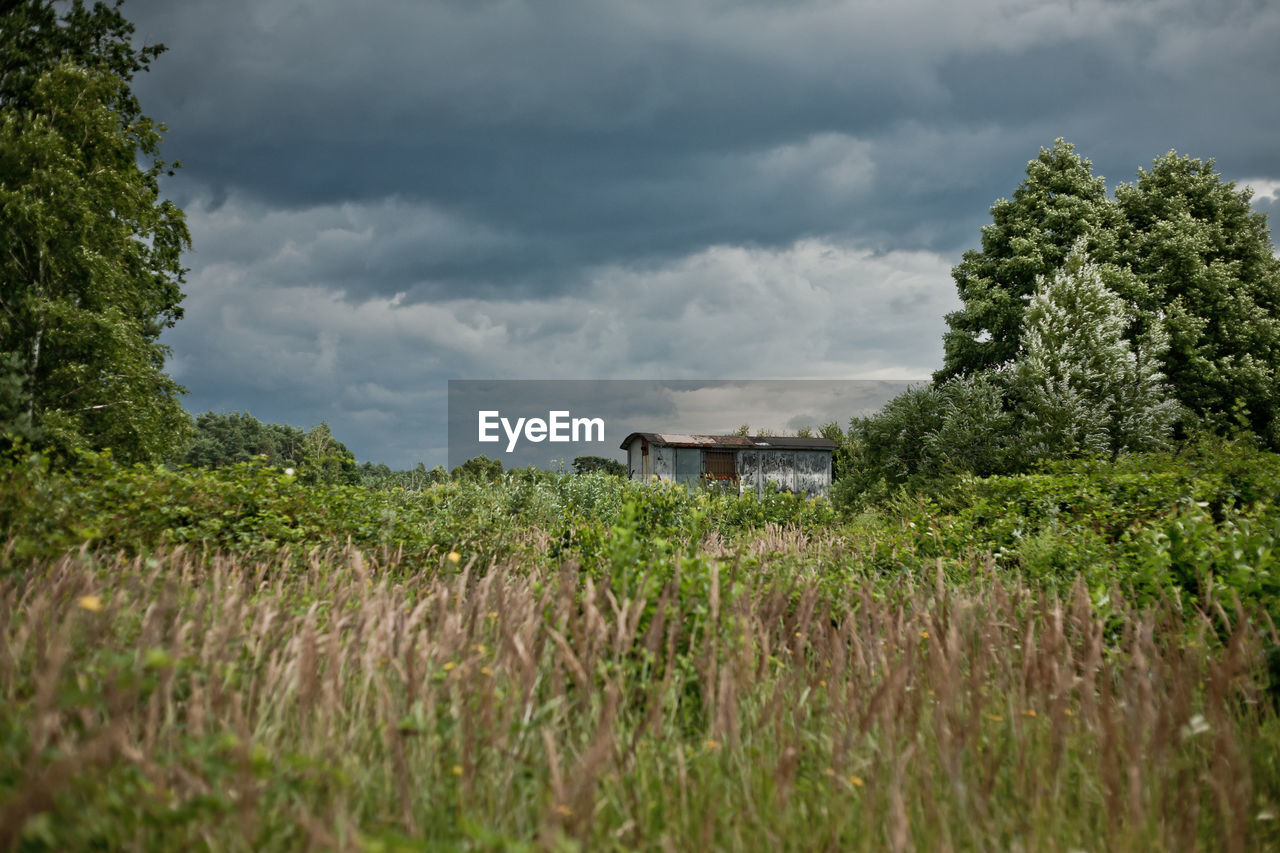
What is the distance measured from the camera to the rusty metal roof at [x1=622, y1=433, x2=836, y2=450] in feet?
105

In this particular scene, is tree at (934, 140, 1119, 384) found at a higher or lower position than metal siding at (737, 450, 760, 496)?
higher

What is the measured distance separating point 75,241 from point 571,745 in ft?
78.6

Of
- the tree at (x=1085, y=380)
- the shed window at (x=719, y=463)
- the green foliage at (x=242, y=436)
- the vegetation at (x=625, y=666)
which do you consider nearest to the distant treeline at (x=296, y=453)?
the green foliage at (x=242, y=436)

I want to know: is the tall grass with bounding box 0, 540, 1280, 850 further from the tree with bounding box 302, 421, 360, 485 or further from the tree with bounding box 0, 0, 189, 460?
the tree with bounding box 0, 0, 189, 460

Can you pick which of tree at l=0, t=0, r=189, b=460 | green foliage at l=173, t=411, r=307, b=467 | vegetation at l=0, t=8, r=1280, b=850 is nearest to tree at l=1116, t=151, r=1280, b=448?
vegetation at l=0, t=8, r=1280, b=850

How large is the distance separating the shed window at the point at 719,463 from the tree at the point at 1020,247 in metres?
10.6

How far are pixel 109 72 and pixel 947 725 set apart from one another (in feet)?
94.4

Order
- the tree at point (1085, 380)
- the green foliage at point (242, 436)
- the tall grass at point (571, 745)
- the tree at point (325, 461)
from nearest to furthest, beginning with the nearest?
the tall grass at point (571, 745), the tree at point (325, 461), the tree at point (1085, 380), the green foliage at point (242, 436)

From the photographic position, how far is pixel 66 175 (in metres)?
19.3

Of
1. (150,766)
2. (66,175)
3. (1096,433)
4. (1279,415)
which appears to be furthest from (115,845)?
(1279,415)

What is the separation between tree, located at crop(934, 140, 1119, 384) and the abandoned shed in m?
9.43

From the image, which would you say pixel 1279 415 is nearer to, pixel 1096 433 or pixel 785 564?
pixel 1096 433

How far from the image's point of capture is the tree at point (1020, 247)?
75.8 ft

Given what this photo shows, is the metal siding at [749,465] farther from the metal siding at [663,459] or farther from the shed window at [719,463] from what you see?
the metal siding at [663,459]
